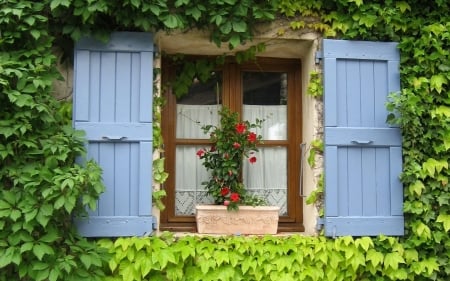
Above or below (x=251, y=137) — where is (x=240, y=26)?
above

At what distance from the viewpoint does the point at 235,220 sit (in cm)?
363

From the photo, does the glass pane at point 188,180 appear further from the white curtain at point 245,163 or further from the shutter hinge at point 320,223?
the shutter hinge at point 320,223

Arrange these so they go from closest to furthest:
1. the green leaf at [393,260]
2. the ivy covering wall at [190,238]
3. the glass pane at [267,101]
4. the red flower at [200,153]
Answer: the ivy covering wall at [190,238]
the green leaf at [393,260]
the red flower at [200,153]
the glass pane at [267,101]

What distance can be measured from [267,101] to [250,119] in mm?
199

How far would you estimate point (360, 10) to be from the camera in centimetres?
366

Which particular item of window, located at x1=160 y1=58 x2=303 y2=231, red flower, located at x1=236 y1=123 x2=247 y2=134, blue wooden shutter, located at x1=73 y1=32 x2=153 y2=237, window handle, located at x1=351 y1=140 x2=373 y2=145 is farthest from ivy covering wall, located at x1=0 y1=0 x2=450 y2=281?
red flower, located at x1=236 y1=123 x2=247 y2=134

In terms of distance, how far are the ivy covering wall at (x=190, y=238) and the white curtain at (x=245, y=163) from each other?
522mm

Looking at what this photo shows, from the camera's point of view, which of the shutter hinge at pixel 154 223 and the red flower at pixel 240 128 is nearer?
the shutter hinge at pixel 154 223

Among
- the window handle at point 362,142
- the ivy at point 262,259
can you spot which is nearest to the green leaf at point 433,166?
the window handle at point 362,142

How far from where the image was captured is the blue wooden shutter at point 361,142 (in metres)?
3.57

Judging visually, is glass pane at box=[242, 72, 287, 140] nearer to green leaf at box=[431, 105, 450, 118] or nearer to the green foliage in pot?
the green foliage in pot

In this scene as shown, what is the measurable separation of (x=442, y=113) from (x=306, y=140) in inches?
36.7

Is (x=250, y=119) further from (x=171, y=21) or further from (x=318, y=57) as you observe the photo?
(x=171, y=21)

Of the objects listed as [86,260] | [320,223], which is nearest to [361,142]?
[320,223]
